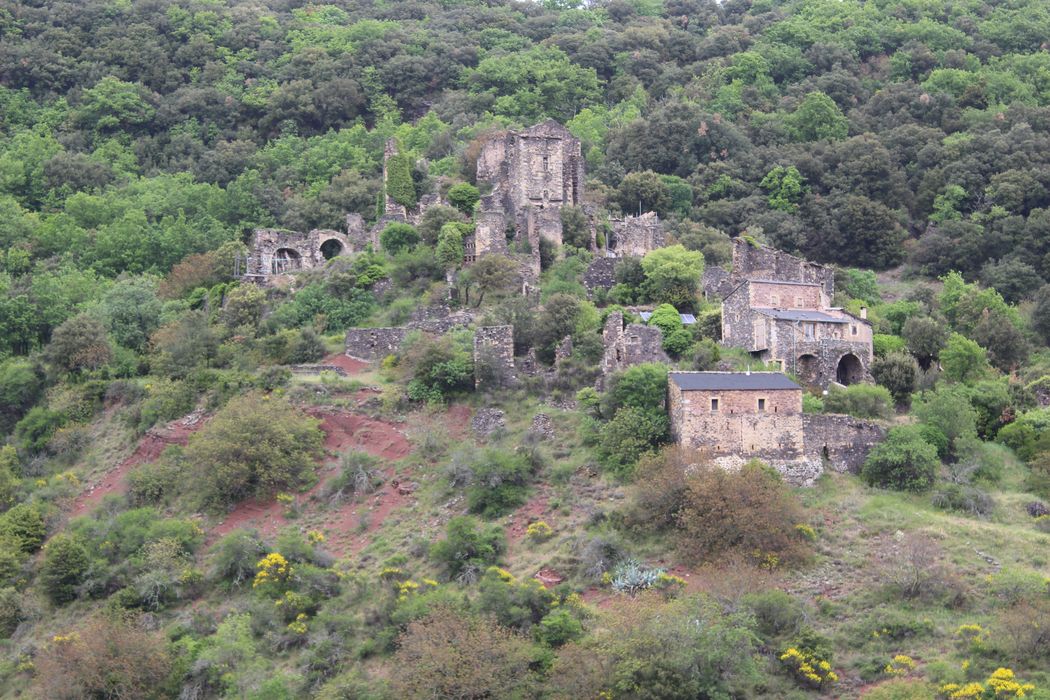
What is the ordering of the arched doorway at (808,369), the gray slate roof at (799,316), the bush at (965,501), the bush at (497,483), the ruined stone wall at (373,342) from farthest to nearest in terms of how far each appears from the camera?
1. the ruined stone wall at (373,342)
2. the gray slate roof at (799,316)
3. the arched doorway at (808,369)
4. the bush at (497,483)
5. the bush at (965,501)

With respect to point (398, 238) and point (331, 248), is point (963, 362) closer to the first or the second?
point (398, 238)

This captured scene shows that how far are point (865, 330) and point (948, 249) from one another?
23.6m

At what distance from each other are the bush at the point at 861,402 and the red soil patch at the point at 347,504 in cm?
1429

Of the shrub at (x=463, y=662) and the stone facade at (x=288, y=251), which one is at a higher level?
the stone facade at (x=288, y=251)

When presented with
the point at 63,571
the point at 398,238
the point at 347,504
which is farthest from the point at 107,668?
the point at 398,238

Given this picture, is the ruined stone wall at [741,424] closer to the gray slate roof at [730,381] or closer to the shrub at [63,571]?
the gray slate roof at [730,381]

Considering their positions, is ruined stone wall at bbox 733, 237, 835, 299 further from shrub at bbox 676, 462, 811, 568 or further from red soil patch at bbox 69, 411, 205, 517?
red soil patch at bbox 69, 411, 205, 517

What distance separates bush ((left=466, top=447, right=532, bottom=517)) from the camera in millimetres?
39125

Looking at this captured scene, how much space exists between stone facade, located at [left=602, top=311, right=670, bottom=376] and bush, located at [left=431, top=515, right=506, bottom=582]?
8502 mm

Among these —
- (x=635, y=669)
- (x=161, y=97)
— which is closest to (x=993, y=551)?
(x=635, y=669)

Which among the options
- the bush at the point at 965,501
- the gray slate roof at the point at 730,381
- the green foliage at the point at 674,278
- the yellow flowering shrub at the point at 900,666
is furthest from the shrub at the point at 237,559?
the bush at the point at 965,501

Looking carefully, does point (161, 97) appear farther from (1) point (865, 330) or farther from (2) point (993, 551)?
(2) point (993, 551)

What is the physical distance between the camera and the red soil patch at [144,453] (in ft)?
150

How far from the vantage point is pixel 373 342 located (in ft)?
161
